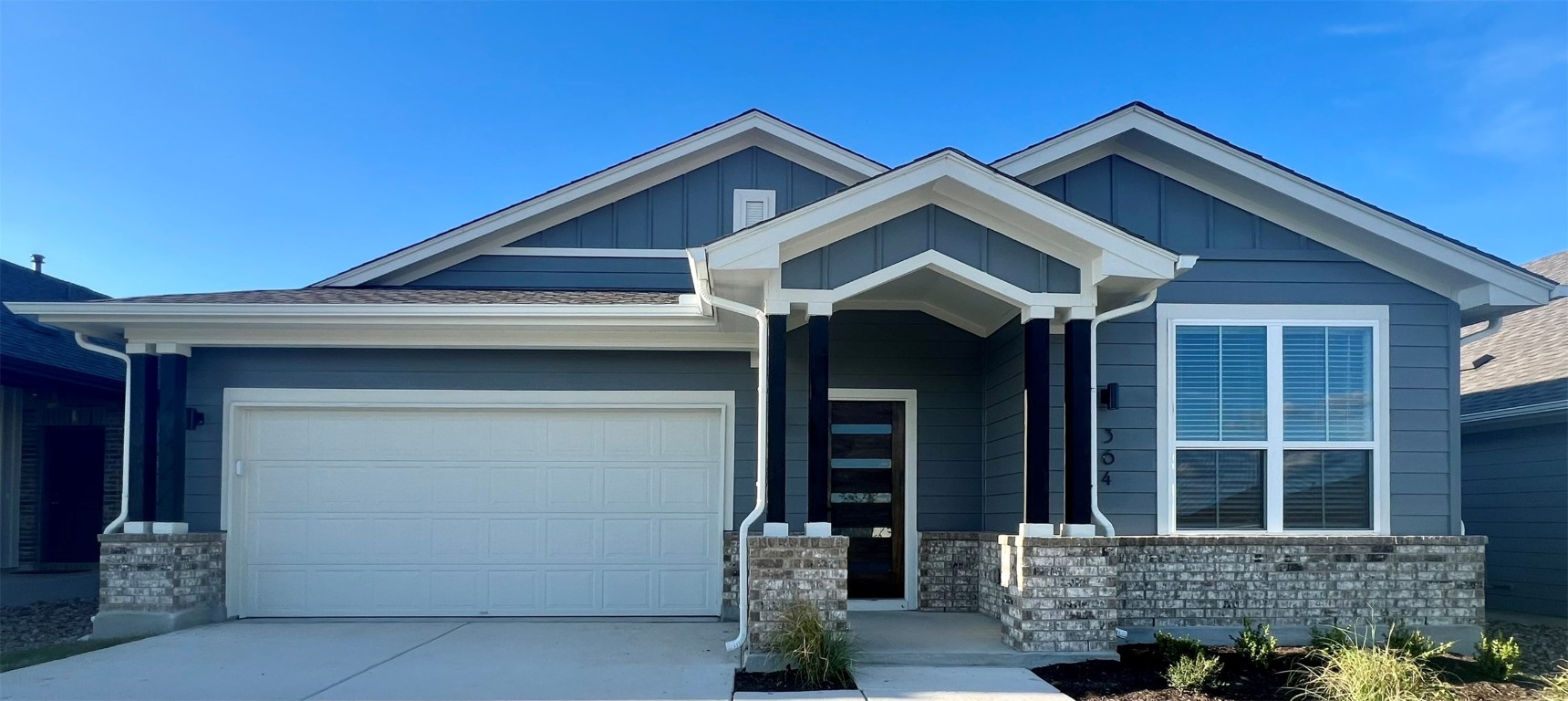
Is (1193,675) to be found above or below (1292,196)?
below

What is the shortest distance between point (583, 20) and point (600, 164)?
1985 mm

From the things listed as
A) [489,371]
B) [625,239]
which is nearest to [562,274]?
[625,239]

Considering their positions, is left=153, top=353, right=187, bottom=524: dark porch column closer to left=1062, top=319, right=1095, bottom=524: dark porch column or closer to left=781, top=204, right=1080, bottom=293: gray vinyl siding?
left=781, top=204, right=1080, bottom=293: gray vinyl siding

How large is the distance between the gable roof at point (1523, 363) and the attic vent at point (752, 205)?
23.8 ft

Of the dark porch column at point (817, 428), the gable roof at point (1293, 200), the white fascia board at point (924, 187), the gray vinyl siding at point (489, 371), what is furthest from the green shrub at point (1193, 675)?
the gray vinyl siding at point (489, 371)

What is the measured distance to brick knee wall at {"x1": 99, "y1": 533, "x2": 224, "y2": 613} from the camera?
331 inches

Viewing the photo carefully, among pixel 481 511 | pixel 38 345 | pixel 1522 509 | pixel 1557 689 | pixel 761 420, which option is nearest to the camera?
pixel 1557 689

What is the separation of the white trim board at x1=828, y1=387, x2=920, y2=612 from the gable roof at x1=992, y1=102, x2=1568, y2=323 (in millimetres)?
2231

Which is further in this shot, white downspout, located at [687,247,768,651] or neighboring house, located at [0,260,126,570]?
neighboring house, located at [0,260,126,570]

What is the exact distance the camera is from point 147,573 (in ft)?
27.7

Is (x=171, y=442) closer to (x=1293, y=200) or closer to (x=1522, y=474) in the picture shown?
(x=1293, y=200)

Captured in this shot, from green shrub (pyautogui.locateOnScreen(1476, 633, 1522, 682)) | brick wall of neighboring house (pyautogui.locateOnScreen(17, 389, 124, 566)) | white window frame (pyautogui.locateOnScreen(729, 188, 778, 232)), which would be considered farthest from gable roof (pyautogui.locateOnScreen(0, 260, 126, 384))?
green shrub (pyautogui.locateOnScreen(1476, 633, 1522, 682))

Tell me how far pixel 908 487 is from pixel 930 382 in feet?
3.09

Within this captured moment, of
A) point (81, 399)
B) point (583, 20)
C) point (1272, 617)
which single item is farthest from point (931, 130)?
point (81, 399)
